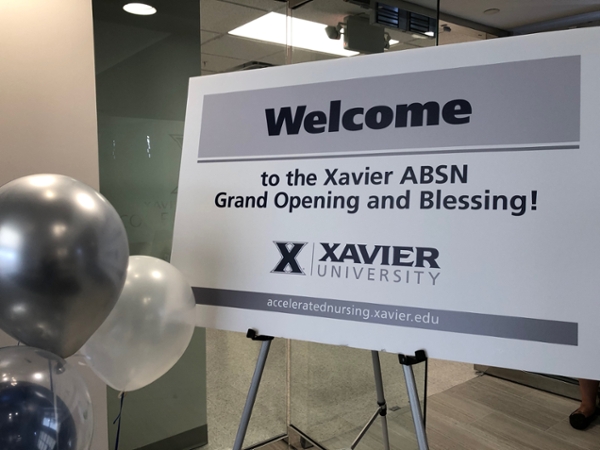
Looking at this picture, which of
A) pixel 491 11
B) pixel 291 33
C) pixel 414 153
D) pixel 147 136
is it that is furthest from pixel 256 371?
pixel 491 11

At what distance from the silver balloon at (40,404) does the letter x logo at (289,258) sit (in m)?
0.58

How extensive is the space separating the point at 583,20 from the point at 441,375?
2.44m

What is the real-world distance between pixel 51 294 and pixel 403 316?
2.68ft

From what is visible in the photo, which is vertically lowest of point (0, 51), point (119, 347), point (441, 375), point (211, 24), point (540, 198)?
point (441, 375)

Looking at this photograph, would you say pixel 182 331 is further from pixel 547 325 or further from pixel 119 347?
pixel 547 325

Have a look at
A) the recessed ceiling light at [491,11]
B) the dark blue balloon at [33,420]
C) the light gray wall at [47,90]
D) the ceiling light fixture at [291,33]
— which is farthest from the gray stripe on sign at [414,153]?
the recessed ceiling light at [491,11]

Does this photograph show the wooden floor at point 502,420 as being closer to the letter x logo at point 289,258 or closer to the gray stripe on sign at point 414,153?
the letter x logo at point 289,258

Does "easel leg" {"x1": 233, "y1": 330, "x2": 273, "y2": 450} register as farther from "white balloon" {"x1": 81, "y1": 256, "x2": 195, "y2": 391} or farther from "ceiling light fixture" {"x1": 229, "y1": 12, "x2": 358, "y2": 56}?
"ceiling light fixture" {"x1": 229, "y1": 12, "x2": 358, "y2": 56}

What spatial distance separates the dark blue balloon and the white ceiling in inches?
67.5

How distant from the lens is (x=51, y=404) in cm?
86

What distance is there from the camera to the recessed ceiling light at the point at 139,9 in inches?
77.2

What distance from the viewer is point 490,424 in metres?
2.62

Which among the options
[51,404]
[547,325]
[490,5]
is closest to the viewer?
[51,404]

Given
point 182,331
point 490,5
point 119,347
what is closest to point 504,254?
point 182,331
